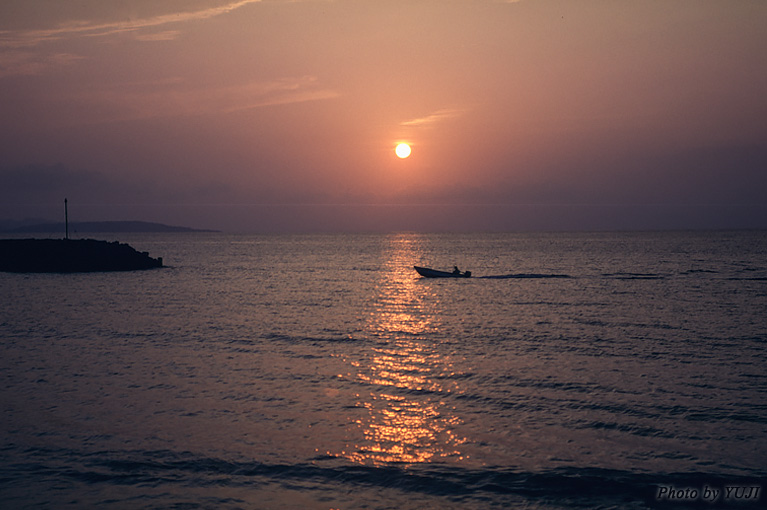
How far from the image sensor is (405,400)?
1984 cm

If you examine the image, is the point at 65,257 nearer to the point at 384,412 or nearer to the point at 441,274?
the point at 441,274

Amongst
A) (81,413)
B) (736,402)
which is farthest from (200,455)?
(736,402)

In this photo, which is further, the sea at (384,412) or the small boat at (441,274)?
the small boat at (441,274)

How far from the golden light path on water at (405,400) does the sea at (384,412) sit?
9cm

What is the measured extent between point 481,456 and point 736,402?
10.5 metres

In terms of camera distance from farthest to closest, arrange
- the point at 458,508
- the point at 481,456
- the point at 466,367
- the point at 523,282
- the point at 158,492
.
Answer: the point at 523,282 < the point at 466,367 < the point at 481,456 < the point at 158,492 < the point at 458,508

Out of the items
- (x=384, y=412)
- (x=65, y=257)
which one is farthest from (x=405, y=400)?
(x=65, y=257)

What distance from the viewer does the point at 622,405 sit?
18.9m

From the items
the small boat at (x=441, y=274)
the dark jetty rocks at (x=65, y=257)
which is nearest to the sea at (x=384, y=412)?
the small boat at (x=441, y=274)

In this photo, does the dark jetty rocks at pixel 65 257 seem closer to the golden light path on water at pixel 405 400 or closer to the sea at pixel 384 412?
the sea at pixel 384 412

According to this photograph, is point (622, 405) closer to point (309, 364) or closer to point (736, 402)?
point (736, 402)

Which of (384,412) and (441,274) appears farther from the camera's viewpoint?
(441,274)

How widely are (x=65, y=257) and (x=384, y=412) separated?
9512 centimetres

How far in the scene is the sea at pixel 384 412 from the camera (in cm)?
1280
